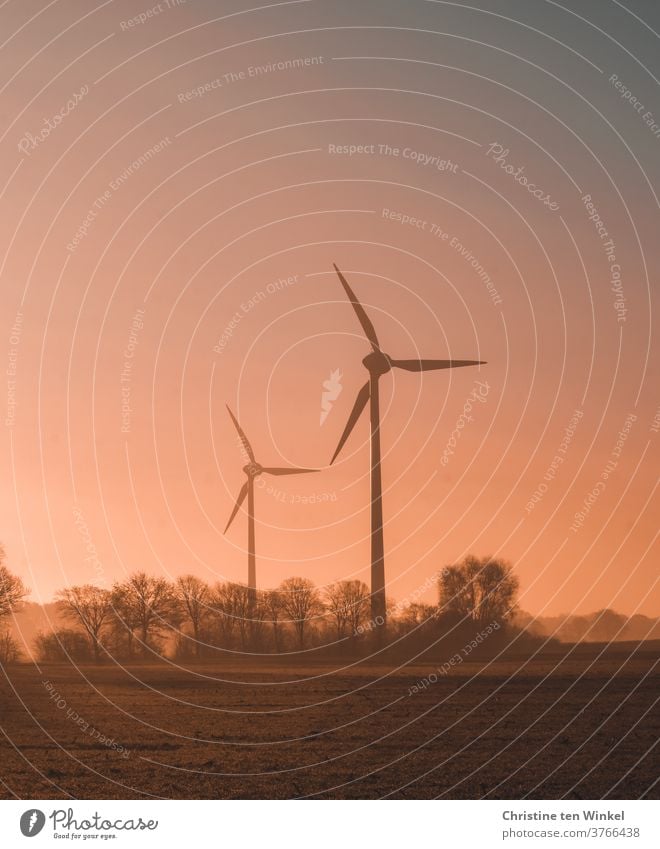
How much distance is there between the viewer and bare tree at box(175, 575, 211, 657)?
5482 inches

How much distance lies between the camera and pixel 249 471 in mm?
114062

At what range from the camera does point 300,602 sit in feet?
478

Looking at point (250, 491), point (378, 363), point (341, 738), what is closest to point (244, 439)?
point (250, 491)

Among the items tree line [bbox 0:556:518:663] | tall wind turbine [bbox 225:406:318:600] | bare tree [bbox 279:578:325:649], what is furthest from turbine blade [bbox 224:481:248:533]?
bare tree [bbox 279:578:325:649]

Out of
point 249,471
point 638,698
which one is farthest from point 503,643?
point 638,698

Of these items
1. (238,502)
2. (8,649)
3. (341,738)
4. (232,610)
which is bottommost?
(341,738)

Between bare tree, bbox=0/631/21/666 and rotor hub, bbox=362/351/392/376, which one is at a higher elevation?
rotor hub, bbox=362/351/392/376

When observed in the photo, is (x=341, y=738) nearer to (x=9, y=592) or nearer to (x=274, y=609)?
(x=9, y=592)

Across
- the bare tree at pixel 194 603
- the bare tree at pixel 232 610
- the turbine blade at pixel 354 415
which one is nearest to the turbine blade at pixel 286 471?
the turbine blade at pixel 354 415

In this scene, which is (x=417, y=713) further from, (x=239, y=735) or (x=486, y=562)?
(x=486, y=562)

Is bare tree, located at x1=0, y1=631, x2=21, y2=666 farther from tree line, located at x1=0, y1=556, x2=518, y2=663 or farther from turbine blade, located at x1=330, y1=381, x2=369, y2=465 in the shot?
turbine blade, located at x1=330, y1=381, x2=369, y2=465

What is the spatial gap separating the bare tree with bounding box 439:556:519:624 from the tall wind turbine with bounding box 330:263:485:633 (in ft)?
142

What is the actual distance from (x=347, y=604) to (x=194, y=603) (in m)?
20.6

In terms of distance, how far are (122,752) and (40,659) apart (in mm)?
95472
